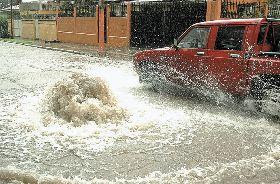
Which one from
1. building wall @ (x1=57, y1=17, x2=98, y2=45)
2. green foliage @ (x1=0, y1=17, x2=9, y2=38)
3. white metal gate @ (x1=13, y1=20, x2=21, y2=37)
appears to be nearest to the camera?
building wall @ (x1=57, y1=17, x2=98, y2=45)

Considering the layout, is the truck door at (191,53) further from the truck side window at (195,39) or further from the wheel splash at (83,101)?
the wheel splash at (83,101)

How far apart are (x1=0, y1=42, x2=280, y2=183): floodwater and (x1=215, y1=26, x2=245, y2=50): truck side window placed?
42.9 inches

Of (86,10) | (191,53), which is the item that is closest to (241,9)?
(191,53)

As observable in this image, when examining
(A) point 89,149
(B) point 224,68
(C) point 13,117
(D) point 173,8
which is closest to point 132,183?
(A) point 89,149

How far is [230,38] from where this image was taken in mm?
7676

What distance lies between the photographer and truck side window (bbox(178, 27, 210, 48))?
814 cm

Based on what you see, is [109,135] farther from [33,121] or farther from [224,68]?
[224,68]

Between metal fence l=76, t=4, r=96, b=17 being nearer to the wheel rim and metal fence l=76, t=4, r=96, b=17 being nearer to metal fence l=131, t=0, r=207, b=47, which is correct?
metal fence l=131, t=0, r=207, b=47

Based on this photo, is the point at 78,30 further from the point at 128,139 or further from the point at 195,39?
the point at 128,139

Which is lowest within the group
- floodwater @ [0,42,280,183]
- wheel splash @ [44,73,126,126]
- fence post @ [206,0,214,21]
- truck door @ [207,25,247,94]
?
floodwater @ [0,42,280,183]

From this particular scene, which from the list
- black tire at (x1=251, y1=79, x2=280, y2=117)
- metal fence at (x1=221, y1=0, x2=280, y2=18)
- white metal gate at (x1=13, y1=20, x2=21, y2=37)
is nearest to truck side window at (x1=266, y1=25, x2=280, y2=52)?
black tire at (x1=251, y1=79, x2=280, y2=117)

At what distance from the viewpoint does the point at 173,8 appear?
843 inches

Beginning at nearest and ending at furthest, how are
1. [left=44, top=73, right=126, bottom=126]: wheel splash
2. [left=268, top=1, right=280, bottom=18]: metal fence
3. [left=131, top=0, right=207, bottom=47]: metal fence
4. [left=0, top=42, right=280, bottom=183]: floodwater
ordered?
[left=0, top=42, right=280, bottom=183]: floodwater, [left=44, top=73, right=126, bottom=126]: wheel splash, [left=268, top=1, right=280, bottom=18]: metal fence, [left=131, top=0, right=207, bottom=47]: metal fence

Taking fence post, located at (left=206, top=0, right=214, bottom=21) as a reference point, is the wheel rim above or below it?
below
